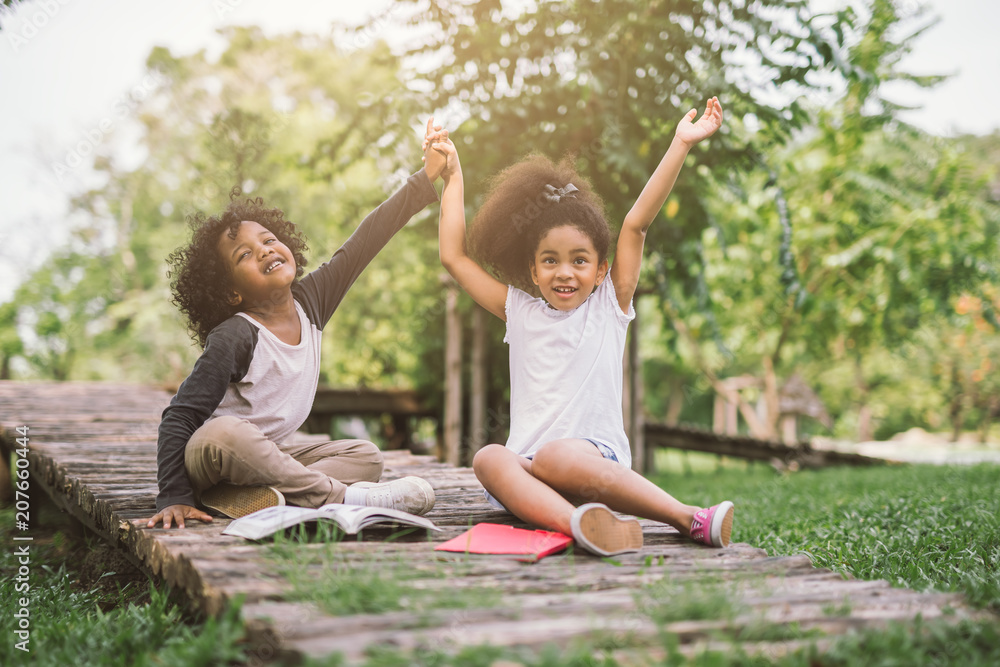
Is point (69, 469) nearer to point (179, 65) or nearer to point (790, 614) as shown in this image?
point (790, 614)

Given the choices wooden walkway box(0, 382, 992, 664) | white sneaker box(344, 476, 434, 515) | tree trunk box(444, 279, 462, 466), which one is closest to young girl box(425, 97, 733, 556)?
wooden walkway box(0, 382, 992, 664)

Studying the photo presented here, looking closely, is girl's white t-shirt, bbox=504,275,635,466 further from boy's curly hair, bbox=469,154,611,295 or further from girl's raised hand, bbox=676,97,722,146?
girl's raised hand, bbox=676,97,722,146

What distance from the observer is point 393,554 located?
2139 mm

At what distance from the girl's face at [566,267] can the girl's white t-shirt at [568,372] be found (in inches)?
1.8

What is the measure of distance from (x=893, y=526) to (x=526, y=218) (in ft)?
8.60

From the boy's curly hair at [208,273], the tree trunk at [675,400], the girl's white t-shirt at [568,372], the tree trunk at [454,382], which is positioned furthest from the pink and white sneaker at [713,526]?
the tree trunk at [675,400]

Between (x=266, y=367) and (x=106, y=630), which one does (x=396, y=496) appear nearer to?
(x=266, y=367)

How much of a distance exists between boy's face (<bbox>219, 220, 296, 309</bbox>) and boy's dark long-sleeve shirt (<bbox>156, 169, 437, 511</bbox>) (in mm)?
145

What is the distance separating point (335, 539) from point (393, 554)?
0.21m

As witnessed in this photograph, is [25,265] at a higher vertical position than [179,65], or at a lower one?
lower

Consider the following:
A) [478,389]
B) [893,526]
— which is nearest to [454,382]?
[478,389]

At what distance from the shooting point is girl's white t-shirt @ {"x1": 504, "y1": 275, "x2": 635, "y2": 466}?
2.66 metres

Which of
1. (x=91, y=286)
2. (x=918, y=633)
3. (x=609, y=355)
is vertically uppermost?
(x=91, y=286)

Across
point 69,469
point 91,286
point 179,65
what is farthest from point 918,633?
point 179,65
